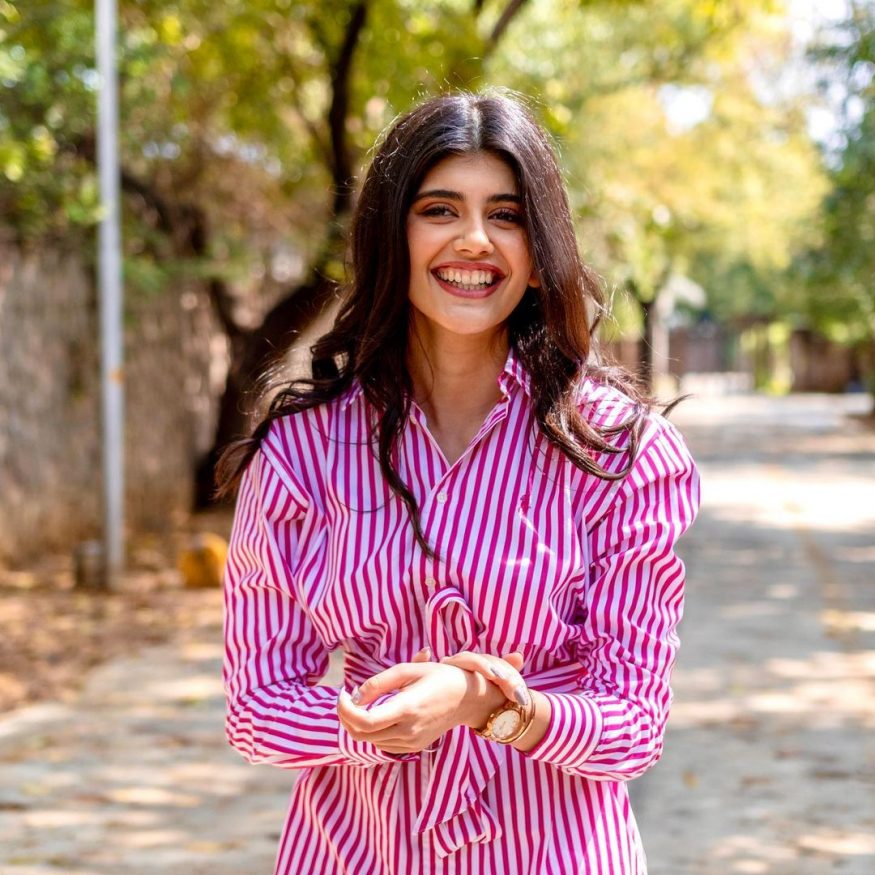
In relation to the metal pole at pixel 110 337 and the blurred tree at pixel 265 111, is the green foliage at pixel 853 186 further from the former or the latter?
the metal pole at pixel 110 337

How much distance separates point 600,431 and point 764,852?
9.40ft

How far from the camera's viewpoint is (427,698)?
1634 millimetres

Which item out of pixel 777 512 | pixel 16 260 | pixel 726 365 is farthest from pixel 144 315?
pixel 726 365

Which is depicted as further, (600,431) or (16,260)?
(16,260)

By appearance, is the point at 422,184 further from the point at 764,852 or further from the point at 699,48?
the point at 699,48

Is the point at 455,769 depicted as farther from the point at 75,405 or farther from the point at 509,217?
the point at 75,405

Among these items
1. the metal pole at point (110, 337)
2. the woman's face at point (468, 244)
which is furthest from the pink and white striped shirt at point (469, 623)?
the metal pole at point (110, 337)

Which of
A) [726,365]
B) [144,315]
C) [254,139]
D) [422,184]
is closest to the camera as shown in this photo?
[422,184]

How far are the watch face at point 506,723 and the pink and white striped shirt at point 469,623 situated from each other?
0.06m

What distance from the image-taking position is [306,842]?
1.97 m

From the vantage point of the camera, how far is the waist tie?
1.84 m

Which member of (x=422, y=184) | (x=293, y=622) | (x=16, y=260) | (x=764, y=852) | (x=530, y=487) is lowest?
(x=764, y=852)

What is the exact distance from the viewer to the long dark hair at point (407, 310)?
1926 mm

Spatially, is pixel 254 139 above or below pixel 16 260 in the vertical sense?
above
